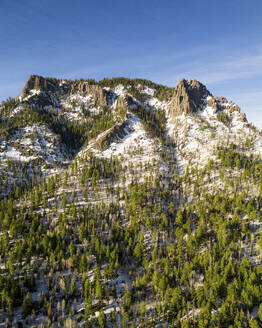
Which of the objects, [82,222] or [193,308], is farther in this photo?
[82,222]

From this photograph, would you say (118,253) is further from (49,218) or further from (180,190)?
(180,190)

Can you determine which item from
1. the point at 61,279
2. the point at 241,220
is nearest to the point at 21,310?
the point at 61,279

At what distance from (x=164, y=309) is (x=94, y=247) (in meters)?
48.1

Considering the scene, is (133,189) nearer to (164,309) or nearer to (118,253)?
(118,253)

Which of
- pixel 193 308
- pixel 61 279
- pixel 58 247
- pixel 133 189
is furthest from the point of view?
pixel 133 189

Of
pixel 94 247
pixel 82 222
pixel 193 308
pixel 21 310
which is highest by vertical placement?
pixel 82 222

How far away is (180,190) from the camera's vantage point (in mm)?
180250

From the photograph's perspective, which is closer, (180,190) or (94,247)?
(94,247)

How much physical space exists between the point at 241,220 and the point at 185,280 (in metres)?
60.7

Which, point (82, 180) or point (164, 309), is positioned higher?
point (82, 180)

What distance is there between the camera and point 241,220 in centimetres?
12600

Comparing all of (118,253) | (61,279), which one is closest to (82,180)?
(118,253)

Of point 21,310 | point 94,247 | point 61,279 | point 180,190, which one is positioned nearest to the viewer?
point 21,310

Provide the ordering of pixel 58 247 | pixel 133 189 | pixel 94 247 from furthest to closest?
1. pixel 133 189
2. pixel 94 247
3. pixel 58 247
